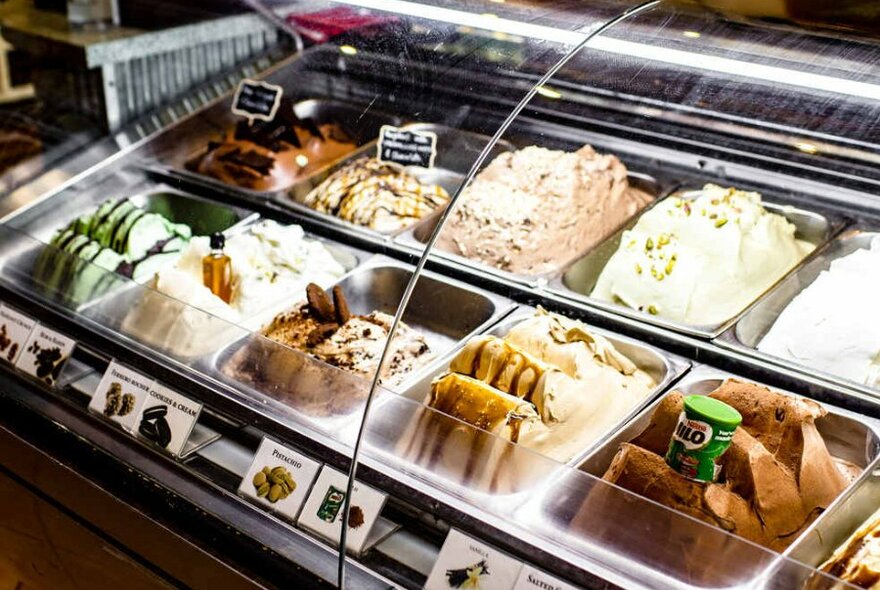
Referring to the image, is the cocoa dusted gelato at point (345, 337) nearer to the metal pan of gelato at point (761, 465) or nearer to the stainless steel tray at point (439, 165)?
the stainless steel tray at point (439, 165)

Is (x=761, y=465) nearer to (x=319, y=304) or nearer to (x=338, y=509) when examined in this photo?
(x=338, y=509)

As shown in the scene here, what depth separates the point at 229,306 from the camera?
7.81 ft

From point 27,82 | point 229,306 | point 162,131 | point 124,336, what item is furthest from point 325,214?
point 27,82

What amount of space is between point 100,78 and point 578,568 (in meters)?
2.95

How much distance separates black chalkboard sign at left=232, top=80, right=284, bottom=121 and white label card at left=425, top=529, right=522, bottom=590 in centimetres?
178

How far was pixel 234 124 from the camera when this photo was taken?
124 inches

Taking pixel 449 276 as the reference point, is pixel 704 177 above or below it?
above

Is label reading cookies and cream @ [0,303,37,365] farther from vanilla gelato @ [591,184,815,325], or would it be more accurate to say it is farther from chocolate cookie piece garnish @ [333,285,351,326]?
vanilla gelato @ [591,184,815,325]

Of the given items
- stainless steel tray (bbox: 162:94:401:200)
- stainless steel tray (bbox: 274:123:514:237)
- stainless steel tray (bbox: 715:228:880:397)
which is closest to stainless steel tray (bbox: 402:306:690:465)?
stainless steel tray (bbox: 715:228:880:397)

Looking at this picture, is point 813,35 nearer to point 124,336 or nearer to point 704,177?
point 704,177

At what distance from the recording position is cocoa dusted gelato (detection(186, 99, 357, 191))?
2.83 m

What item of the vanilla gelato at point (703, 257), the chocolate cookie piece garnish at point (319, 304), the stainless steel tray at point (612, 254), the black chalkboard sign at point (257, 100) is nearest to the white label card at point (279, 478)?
the chocolate cookie piece garnish at point (319, 304)

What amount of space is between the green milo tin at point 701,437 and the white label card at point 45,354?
145 cm

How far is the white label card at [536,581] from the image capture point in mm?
1429
